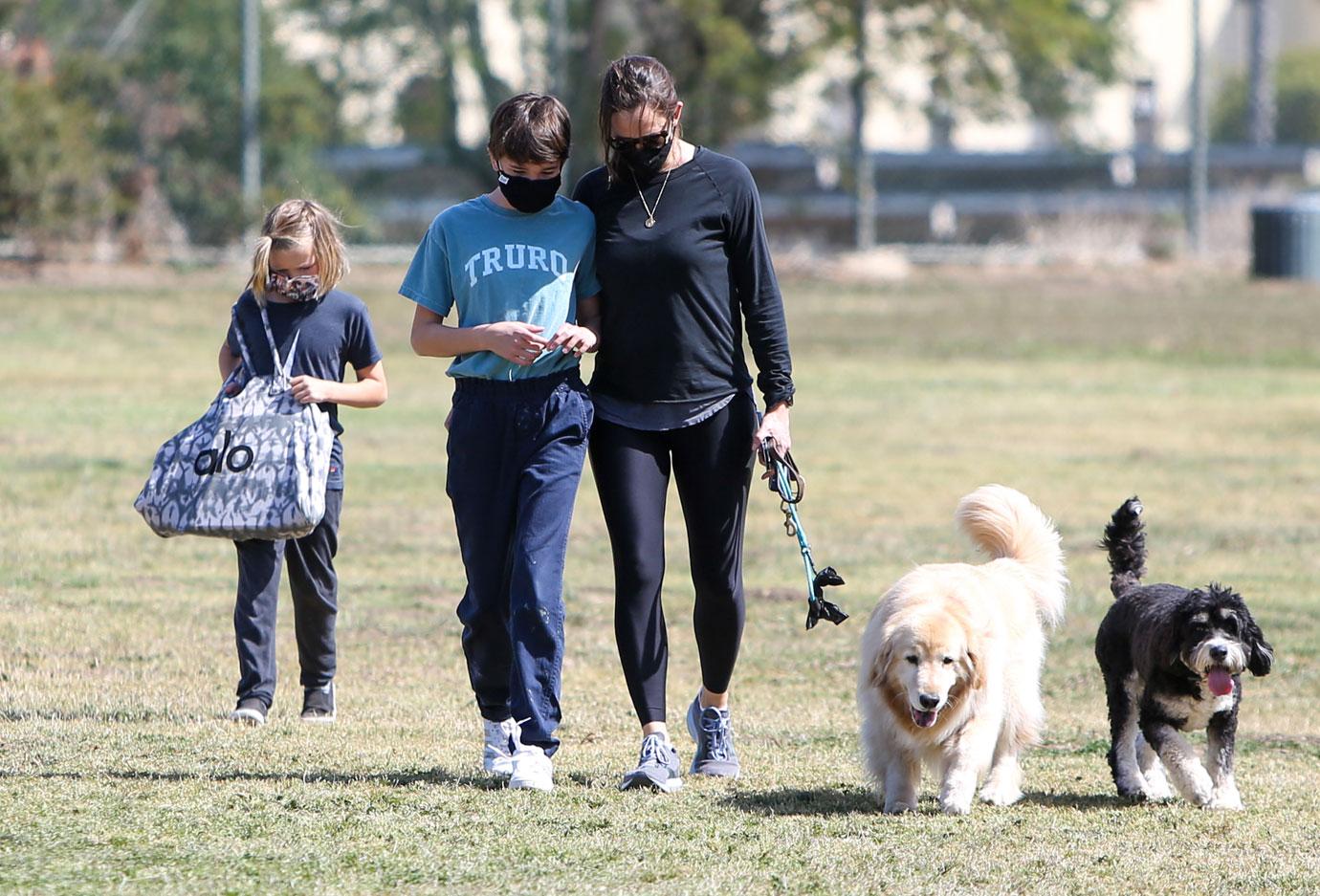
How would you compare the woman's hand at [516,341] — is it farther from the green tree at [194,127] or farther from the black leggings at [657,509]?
the green tree at [194,127]

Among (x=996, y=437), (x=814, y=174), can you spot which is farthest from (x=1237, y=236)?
(x=996, y=437)

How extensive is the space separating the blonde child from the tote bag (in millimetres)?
112

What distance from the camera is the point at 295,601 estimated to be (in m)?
7.18

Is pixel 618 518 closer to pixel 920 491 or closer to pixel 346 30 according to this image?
pixel 920 491

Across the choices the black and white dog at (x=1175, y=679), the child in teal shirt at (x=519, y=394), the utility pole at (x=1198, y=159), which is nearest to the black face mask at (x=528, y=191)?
the child in teal shirt at (x=519, y=394)

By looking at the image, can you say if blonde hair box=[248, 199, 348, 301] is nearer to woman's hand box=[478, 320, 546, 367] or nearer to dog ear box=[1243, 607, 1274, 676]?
woman's hand box=[478, 320, 546, 367]

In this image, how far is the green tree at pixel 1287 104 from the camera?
66.1m

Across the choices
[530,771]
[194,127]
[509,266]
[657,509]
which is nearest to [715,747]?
[530,771]

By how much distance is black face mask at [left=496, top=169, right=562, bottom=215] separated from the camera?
5.67m

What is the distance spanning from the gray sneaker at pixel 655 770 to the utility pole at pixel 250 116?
29.8m

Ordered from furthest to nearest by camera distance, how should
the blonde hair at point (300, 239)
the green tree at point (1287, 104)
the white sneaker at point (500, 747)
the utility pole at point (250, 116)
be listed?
the green tree at point (1287, 104)
the utility pole at point (250, 116)
the blonde hair at point (300, 239)
the white sneaker at point (500, 747)

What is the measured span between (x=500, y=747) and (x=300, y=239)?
6.57ft

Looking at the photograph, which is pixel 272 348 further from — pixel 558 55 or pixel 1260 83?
pixel 1260 83

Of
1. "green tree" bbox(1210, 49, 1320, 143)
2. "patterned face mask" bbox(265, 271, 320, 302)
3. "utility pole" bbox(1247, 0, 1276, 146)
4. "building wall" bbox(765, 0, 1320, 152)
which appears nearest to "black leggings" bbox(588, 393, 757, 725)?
"patterned face mask" bbox(265, 271, 320, 302)
